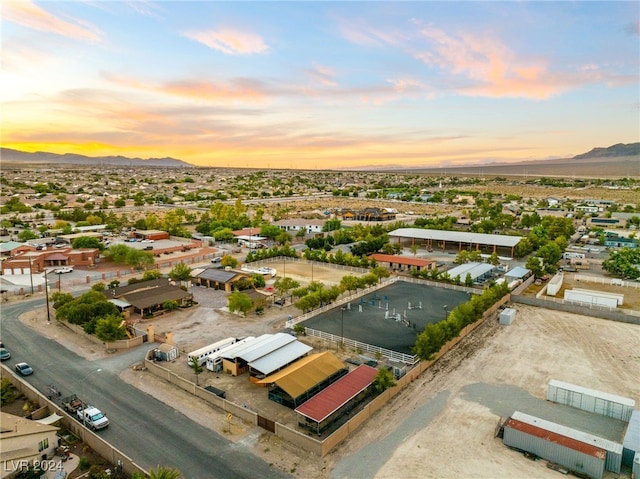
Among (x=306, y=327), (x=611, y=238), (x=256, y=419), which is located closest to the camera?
(x=256, y=419)

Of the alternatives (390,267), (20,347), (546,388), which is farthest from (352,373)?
(390,267)

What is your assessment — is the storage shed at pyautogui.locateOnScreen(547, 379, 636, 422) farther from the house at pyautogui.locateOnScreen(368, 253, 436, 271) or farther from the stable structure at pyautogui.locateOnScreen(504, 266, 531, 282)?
the house at pyautogui.locateOnScreen(368, 253, 436, 271)

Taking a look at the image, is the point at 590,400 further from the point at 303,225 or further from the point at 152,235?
the point at 303,225

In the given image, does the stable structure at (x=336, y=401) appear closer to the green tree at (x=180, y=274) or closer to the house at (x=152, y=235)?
the green tree at (x=180, y=274)

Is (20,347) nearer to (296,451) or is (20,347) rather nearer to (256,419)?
(256,419)

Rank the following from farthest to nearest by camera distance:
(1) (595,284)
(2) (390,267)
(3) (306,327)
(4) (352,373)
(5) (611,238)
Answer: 1. (5) (611,238)
2. (2) (390,267)
3. (1) (595,284)
4. (3) (306,327)
5. (4) (352,373)

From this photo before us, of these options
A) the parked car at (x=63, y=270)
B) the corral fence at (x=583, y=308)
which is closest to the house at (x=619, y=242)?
the corral fence at (x=583, y=308)
